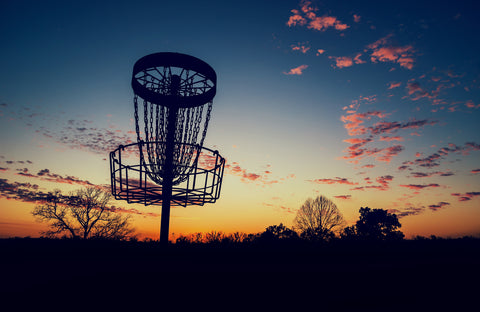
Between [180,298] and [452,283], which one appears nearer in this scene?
[180,298]

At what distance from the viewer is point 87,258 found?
362 cm

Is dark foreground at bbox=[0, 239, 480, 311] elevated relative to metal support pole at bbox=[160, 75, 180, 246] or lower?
lower

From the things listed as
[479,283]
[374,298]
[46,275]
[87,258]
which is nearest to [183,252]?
[87,258]

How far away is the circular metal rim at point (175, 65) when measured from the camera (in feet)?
16.2

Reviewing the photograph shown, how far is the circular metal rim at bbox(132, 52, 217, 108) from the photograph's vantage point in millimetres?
4934

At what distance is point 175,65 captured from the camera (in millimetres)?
Answer: 5059

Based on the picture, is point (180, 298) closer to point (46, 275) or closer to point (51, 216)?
point (46, 275)

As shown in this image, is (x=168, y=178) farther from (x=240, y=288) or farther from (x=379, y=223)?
(x=379, y=223)

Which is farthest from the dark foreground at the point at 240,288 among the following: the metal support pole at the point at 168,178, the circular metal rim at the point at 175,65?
the circular metal rim at the point at 175,65

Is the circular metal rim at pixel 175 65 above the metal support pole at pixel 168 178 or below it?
above

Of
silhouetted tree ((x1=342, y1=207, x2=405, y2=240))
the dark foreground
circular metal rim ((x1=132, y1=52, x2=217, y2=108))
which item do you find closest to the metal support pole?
circular metal rim ((x1=132, y1=52, x2=217, y2=108))

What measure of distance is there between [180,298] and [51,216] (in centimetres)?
4076

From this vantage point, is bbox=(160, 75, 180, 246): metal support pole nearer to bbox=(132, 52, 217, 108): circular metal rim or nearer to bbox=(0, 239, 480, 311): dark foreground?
bbox=(132, 52, 217, 108): circular metal rim

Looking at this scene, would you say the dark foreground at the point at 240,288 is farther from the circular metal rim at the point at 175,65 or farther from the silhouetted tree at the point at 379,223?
the silhouetted tree at the point at 379,223
